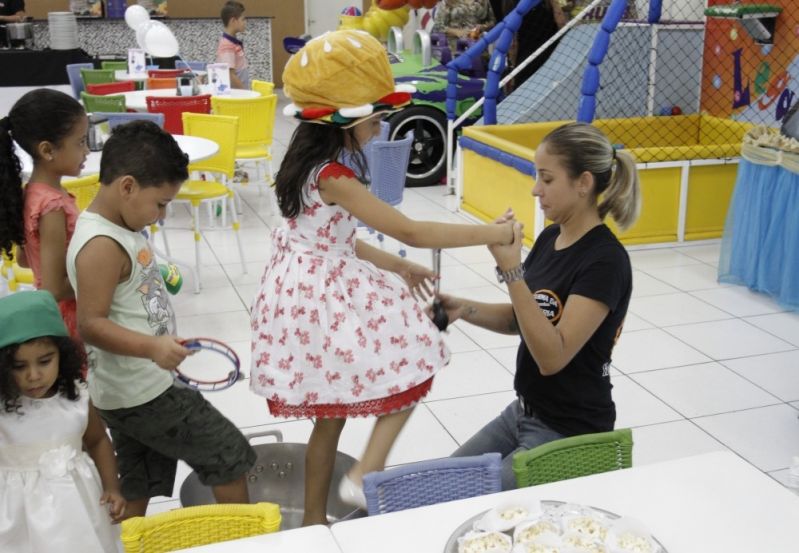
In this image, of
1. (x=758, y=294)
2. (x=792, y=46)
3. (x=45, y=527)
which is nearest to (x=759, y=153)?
(x=758, y=294)

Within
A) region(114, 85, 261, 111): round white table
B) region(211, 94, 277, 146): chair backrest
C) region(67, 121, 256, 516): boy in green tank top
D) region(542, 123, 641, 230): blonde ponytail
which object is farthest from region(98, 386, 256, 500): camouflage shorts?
region(114, 85, 261, 111): round white table

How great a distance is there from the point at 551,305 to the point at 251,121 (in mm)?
4297

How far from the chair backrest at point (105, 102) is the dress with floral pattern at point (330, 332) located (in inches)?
167

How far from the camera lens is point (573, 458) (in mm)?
2025

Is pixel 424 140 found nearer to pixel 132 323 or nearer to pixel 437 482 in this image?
pixel 132 323

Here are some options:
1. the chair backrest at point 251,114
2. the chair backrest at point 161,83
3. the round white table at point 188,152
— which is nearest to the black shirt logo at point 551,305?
the round white table at point 188,152

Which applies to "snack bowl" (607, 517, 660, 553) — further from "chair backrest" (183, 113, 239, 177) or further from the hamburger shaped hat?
"chair backrest" (183, 113, 239, 177)

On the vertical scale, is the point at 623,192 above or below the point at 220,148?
above

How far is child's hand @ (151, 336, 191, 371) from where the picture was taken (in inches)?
78.4

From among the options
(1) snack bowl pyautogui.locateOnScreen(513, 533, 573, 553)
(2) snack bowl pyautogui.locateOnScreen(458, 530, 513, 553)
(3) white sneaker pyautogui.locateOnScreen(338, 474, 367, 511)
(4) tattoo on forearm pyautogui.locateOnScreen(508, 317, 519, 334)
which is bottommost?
(3) white sneaker pyautogui.locateOnScreen(338, 474, 367, 511)

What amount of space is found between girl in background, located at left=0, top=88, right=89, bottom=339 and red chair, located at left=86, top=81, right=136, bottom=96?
14.7 ft

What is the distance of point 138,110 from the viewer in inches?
252

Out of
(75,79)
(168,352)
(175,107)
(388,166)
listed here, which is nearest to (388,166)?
(388,166)

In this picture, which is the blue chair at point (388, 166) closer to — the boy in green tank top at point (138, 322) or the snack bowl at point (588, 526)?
the boy in green tank top at point (138, 322)
